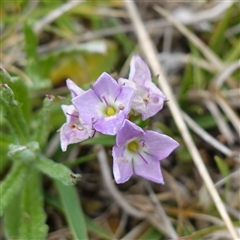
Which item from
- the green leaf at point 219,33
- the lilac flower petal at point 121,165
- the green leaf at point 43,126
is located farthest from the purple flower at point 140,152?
the green leaf at point 219,33

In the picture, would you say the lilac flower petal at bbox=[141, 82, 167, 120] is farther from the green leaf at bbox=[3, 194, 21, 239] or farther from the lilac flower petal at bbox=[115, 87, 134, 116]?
the green leaf at bbox=[3, 194, 21, 239]

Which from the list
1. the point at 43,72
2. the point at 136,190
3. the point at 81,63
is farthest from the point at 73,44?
the point at 136,190

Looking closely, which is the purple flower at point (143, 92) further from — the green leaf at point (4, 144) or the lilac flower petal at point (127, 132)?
the green leaf at point (4, 144)

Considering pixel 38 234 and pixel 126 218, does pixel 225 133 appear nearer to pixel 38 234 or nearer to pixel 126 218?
pixel 126 218

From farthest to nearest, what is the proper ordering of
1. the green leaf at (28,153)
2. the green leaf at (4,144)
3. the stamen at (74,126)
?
the green leaf at (4,144) → the green leaf at (28,153) → the stamen at (74,126)

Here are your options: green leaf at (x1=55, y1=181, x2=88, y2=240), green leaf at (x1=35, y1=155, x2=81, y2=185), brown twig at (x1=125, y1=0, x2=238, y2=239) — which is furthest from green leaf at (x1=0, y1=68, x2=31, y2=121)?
brown twig at (x1=125, y1=0, x2=238, y2=239)

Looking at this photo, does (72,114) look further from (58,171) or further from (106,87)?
(58,171)

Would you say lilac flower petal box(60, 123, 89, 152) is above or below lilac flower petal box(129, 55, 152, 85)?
below
